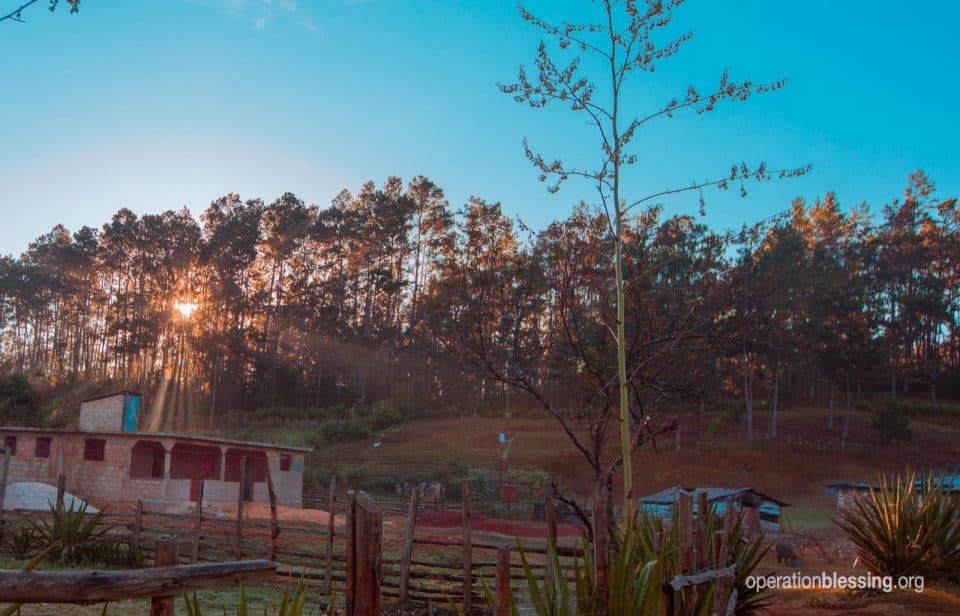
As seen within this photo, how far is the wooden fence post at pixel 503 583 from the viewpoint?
13.3 ft

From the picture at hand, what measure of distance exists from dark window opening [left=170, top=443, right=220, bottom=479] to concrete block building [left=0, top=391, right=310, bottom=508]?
0.05 m

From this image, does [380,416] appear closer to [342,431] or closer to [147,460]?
[342,431]

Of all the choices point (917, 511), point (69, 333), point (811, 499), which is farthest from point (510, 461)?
point (69, 333)

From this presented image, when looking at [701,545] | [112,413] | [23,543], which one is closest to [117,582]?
[701,545]

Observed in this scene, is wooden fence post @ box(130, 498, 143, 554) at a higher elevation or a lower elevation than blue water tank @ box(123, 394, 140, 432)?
lower

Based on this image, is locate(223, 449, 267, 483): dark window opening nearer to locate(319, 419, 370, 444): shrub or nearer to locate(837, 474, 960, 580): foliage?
locate(319, 419, 370, 444): shrub

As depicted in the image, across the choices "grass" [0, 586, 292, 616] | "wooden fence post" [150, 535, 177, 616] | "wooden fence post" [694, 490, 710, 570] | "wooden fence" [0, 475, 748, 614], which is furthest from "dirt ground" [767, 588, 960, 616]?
"wooden fence post" [150, 535, 177, 616]

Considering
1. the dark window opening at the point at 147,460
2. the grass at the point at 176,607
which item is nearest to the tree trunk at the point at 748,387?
the dark window opening at the point at 147,460

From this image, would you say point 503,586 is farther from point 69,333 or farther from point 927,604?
point 69,333

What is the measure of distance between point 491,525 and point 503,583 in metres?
22.3

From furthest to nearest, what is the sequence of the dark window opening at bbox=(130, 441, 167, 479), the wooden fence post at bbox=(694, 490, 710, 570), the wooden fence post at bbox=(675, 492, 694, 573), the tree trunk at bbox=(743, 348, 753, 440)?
the tree trunk at bbox=(743, 348, 753, 440)
the dark window opening at bbox=(130, 441, 167, 479)
the wooden fence post at bbox=(694, 490, 710, 570)
the wooden fence post at bbox=(675, 492, 694, 573)

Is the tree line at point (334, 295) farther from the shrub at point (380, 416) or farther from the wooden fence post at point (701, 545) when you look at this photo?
the wooden fence post at point (701, 545)

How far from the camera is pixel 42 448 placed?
85.5 feet

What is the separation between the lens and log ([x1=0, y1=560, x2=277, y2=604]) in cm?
232
